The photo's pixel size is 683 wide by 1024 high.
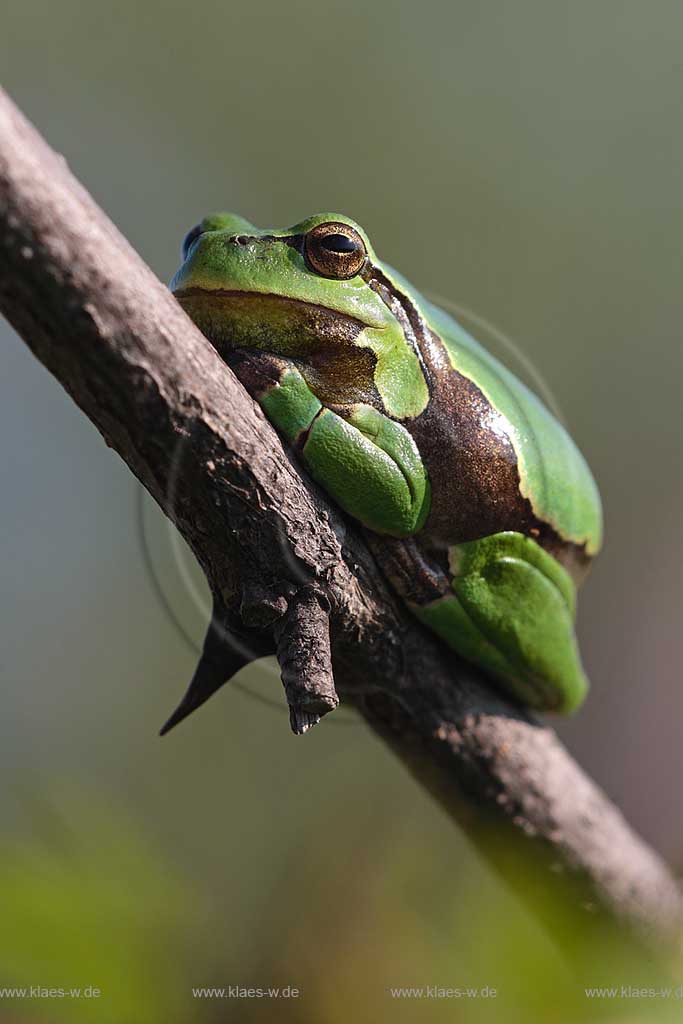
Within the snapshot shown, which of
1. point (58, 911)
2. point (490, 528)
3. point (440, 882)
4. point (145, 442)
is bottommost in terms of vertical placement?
point (58, 911)

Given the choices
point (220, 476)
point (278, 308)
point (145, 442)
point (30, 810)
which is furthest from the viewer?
point (30, 810)

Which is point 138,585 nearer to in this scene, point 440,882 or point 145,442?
point 440,882

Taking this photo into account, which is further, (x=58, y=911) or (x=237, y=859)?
(x=237, y=859)

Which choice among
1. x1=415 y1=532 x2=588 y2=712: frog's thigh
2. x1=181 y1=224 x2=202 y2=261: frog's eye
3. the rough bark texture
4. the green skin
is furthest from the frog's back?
x1=181 y1=224 x2=202 y2=261: frog's eye

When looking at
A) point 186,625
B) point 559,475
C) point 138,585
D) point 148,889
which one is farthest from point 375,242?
point 148,889

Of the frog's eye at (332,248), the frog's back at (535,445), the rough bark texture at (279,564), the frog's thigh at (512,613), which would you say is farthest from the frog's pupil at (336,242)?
the frog's thigh at (512,613)

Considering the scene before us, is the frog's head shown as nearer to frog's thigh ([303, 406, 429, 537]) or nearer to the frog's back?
frog's thigh ([303, 406, 429, 537])

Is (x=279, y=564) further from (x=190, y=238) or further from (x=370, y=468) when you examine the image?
(x=190, y=238)
